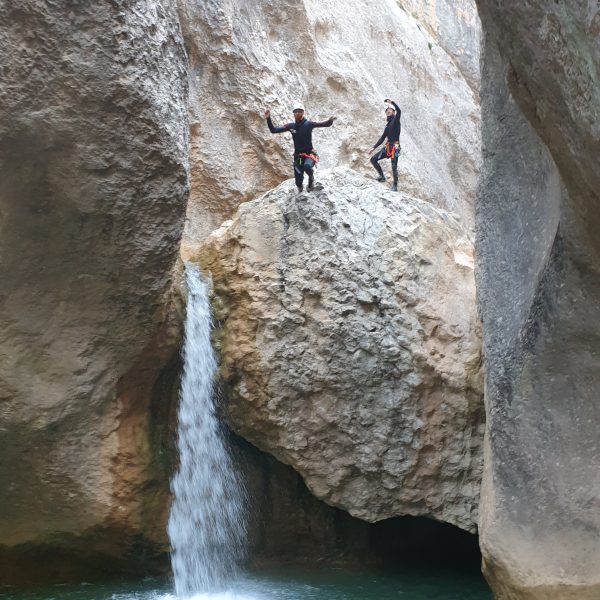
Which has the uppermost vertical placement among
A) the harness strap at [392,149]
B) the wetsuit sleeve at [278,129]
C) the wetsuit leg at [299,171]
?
the harness strap at [392,149]

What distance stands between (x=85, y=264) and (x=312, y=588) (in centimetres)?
388

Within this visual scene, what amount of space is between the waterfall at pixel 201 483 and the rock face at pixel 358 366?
26 cm

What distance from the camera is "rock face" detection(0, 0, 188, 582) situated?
7120 mm

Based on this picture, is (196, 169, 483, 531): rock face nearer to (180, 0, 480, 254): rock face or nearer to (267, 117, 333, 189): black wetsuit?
(267, 117, 333, 189): black wetsuit

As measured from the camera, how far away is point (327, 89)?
17.0m

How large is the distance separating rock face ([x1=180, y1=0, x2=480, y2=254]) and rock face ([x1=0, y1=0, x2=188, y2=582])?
10.8 feet

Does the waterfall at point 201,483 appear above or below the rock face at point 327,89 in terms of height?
below

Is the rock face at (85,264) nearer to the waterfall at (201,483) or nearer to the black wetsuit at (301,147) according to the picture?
the waterfall at (201,483)

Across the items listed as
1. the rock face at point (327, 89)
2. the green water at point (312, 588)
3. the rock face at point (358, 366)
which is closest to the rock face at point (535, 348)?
the rock face at point (358, 366)

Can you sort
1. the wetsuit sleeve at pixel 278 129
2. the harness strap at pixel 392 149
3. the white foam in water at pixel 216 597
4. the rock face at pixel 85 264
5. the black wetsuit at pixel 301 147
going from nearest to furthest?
the rock face at pixel 85 264
the white foam in water at pixel 216 597
the black wetsuit at pixel 301 147
the wetsuit sleeve at pixel 278 129
the harness strap at pixel 392 149

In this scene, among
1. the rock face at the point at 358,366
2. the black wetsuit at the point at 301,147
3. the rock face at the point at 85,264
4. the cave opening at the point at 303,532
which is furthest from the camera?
the black wetsuit at the point at 301,147

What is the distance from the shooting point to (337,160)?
54.3ft

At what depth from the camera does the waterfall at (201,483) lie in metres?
8.65

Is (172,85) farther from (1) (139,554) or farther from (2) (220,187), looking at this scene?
(2) (220,187)
